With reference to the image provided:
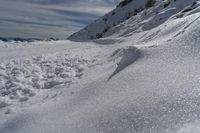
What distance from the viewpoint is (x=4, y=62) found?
9828 mm

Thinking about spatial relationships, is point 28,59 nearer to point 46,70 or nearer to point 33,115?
point 46,70

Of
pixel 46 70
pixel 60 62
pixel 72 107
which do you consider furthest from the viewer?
pixel 60 62

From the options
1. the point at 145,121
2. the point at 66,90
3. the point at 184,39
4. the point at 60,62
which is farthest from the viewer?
the point at 60,62

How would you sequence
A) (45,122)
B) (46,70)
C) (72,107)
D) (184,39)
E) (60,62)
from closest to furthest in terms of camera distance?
(45,122) → (72,107) → (184,39) → (46,70) → (60,62)

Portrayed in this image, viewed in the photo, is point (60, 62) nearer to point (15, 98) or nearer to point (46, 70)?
point (46, 70)

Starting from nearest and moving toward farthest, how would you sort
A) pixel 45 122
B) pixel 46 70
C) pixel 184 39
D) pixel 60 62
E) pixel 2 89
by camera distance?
pixel 45 122
pixel 184 39
pixel 2 89
pixel 46 70
pixel 60 62

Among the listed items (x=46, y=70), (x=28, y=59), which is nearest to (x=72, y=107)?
(x=46, y=70)

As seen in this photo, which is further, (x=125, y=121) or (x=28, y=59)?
(x=28, y=59)

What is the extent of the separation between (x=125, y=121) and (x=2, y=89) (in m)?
4.07

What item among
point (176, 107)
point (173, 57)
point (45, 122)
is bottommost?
point (45, 122)

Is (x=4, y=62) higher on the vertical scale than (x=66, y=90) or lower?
higher

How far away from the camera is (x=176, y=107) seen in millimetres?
3975

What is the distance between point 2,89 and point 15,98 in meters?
0.71

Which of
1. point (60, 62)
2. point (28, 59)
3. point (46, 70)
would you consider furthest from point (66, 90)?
point (28, 59)
